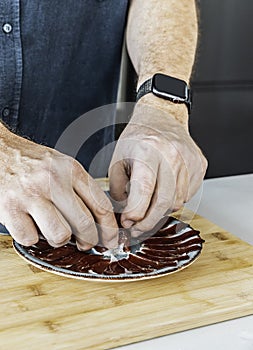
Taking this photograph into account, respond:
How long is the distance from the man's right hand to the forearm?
338 mm

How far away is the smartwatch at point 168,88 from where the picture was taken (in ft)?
3.51

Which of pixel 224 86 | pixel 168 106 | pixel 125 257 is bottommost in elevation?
pixel 224 86

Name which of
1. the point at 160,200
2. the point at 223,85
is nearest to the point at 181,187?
the point at 160,200

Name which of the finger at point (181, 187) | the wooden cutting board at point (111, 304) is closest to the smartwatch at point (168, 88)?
the finger at point (181, 187)

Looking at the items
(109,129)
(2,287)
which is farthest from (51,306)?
(109,129)

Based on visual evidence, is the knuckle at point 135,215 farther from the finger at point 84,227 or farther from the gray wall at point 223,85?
the gray wall at point 223,85

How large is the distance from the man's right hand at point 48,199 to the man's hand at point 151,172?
5cm

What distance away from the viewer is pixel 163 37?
1195mm

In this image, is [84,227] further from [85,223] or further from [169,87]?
[169,87]

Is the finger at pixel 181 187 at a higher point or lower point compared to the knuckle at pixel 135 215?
higher

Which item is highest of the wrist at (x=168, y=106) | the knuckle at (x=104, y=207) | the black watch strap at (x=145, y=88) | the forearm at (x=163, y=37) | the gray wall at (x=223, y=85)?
the forearm at (x=163, y=37)

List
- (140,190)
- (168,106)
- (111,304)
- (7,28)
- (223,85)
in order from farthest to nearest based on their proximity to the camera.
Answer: (223,85), (7,28), (168,106), (140,190), (111,304)

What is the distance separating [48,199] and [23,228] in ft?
0.16

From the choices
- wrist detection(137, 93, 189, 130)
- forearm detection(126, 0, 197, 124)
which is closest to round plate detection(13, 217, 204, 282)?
wrist detection(137, 93, 189, 130)
